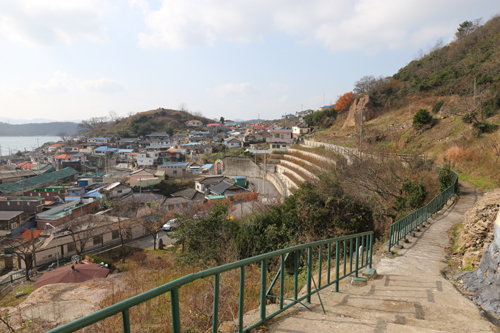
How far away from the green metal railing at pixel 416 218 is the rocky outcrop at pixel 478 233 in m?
1.29

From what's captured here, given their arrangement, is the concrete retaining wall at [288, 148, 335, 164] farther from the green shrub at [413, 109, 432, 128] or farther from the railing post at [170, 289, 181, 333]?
the railing post at [170, 289, 181, 333]

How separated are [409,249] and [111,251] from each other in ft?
64.5

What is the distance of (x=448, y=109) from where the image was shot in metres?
24.3

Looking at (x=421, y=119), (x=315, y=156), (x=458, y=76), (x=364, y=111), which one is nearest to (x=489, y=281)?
(x=315, y=156)

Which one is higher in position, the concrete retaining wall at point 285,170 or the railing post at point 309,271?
the railing post at point 309,271

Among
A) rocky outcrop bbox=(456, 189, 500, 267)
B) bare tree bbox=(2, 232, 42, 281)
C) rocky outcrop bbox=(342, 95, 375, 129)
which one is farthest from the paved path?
rocky outcrop bbox=(342, 95, 375, 129)

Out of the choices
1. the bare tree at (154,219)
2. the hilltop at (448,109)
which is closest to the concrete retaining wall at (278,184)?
the hilltop at (448,109)

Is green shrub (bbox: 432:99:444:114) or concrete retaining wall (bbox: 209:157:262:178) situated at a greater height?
green shrub (bbox: 432:99:444:114)

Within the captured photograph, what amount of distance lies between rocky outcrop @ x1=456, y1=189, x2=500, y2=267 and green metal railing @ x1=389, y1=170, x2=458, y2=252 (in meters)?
1.29

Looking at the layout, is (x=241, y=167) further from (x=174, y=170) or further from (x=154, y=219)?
(x=154, y=219)

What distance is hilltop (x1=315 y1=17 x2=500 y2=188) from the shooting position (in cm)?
1632

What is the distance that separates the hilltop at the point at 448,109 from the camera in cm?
1632

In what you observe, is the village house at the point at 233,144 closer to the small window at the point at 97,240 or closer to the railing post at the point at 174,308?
the small window at the point at 97,240

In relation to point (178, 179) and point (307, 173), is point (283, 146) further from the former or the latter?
point (307, 173)
